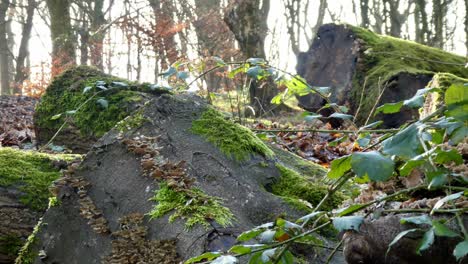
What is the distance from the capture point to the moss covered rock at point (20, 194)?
3.19 meters

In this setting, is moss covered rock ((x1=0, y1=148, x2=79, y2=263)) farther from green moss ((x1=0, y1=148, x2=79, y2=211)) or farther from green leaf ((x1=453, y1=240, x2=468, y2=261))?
green leaf ((x1=453, y1=240, x2=468, y2=261))

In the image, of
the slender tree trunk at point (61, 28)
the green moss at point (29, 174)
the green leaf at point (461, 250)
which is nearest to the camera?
the green leaf at point (461, 250)

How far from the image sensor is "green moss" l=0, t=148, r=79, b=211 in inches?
132

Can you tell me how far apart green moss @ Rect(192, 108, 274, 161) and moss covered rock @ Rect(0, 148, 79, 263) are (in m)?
1.13

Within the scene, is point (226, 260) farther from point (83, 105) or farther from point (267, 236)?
point (83, 105)

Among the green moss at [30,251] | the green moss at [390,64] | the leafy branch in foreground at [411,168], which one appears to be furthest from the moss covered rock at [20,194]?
the green moss at [390,64]

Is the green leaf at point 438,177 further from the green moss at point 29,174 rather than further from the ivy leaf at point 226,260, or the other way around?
the green moss at point 29,174

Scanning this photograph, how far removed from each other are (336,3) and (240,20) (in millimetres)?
19307

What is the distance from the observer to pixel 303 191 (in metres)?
2.98

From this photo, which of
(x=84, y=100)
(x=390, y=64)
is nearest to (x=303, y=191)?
(x=84, y=100)

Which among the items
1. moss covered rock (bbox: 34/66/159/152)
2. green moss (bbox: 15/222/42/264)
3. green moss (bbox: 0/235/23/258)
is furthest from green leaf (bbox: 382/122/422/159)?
moss covered rock (bbox: 34/66/159/152)

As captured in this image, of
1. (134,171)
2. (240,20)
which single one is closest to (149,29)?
(240,20)

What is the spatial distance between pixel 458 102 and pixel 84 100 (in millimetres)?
4100

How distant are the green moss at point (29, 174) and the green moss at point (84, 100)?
76cm
